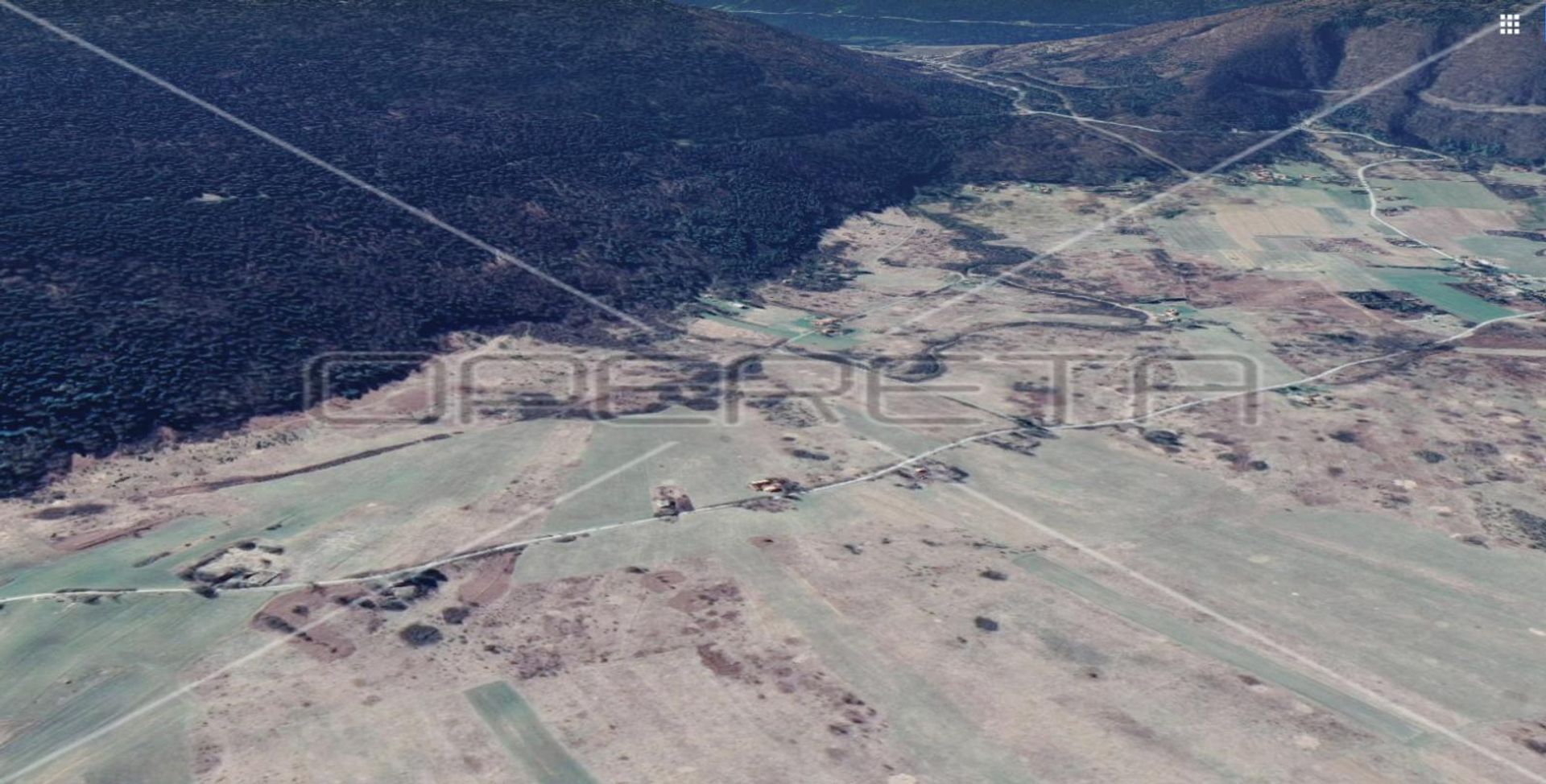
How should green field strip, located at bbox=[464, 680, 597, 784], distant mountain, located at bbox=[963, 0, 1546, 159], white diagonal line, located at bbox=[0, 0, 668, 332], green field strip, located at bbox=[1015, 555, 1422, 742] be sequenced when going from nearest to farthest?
green field strip, located at bbox=[464, 680, 597, 784] < green field strip, located at bbox=[1015, 555, 1422, 742] < white diagonal line, located at bbox=[0, 0, 668, 332] < distant mountain, located at bbox=[963, 0, 1546, 159]

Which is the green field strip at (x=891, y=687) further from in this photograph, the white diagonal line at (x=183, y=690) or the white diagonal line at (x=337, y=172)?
the white diagonal line at (x=337, y=172)

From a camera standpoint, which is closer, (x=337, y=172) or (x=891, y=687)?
(x=891, y=687)

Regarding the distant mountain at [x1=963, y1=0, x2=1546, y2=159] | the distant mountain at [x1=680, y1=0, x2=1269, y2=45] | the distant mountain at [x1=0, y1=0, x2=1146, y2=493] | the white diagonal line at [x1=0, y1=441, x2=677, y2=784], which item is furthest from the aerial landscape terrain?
the distant mountain at [x1=680, y1=0, x2=1269, y2=45]

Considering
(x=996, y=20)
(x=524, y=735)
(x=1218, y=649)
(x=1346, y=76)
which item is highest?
(x=996, y=20)

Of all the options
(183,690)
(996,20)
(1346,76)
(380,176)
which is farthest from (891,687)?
(996,20)

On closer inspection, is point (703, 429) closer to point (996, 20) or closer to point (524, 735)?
point (524, 735)

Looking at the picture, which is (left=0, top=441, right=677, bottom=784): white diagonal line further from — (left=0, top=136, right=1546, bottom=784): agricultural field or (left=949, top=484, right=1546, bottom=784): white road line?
(left=949, top=484, right=1546, bottom=784): white road line
